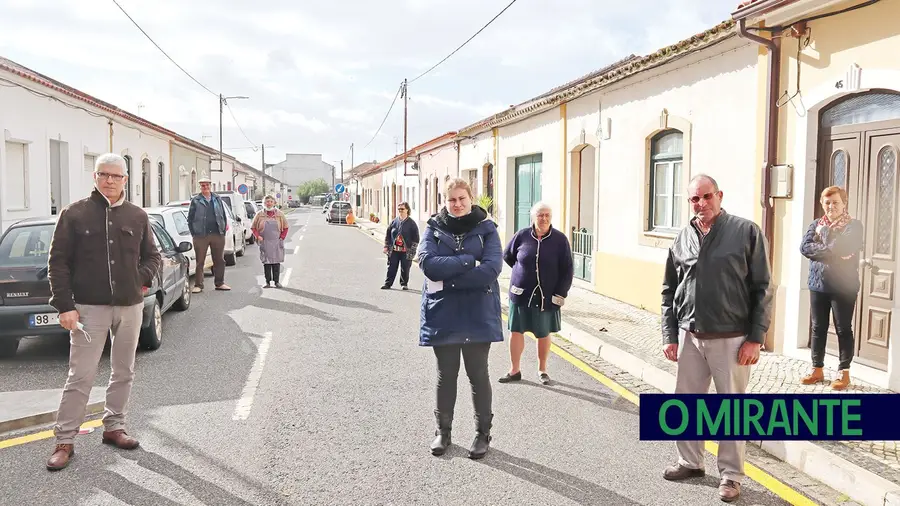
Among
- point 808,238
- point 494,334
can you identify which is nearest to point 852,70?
point 808,238

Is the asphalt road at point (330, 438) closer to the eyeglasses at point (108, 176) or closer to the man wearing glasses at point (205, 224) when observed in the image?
the eyeglasses at point (108, 176)

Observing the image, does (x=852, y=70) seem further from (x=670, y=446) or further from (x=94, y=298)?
(x=94, y=298)

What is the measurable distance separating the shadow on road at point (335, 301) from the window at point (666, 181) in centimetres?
420

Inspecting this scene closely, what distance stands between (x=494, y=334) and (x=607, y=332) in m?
4.39

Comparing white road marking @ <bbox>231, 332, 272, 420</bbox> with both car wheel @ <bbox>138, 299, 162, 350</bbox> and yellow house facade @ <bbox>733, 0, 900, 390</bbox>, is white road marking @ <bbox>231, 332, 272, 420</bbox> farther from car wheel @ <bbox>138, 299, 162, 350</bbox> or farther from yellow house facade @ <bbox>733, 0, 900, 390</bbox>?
yellow house facade @ <bbox>733, 0, 900, 390</bbox>

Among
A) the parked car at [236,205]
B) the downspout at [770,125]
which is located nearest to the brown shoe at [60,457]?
the downspout at [770,125]

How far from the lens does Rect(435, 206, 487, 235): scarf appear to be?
15.3 feet

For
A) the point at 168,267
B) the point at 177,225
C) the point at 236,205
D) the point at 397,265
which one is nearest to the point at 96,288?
the point at 168,267

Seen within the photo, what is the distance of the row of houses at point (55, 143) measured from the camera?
1390 centimetres

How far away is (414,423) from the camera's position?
530cm

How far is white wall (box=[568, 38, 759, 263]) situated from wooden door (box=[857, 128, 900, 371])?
1498 mm

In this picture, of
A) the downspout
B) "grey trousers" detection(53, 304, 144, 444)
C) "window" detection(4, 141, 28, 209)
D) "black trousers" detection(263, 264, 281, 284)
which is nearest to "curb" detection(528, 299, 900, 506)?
the downspout

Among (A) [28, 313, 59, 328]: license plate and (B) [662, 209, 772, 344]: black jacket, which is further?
(A) [28, 313, 59, 328]: license plate

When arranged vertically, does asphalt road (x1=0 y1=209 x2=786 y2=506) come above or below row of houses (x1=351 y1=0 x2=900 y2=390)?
below
